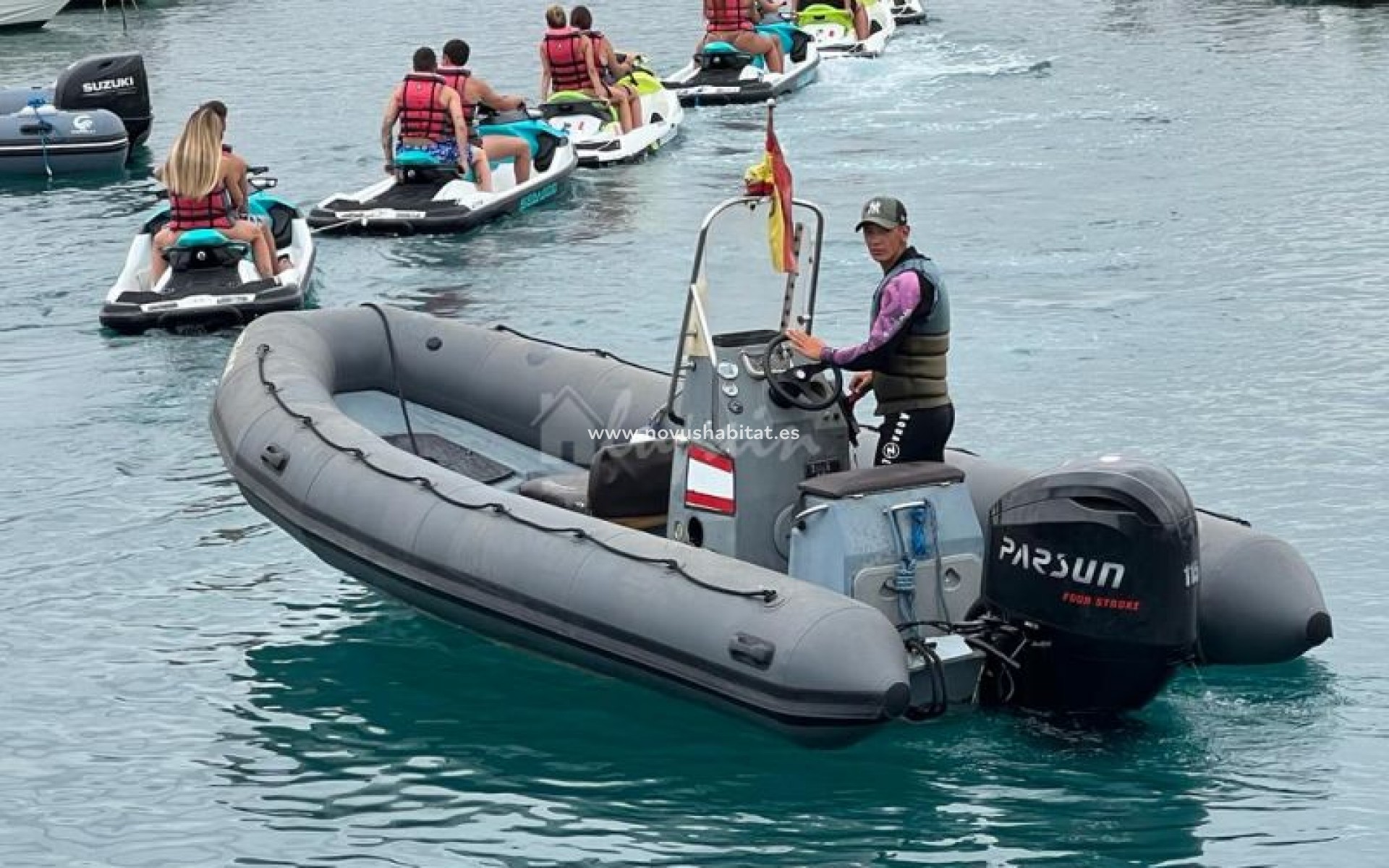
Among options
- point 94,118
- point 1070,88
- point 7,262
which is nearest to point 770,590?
point 7,262

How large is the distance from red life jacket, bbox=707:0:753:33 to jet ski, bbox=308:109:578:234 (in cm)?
535

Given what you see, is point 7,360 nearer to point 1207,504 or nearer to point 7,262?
point 7,262

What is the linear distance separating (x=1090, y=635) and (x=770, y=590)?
1.11 m

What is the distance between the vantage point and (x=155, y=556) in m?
10.5

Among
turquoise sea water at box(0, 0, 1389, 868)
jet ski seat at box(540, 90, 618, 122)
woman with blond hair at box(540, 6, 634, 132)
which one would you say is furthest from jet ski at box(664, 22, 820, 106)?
woman with blond hair at box(540, 6, 634, 132)

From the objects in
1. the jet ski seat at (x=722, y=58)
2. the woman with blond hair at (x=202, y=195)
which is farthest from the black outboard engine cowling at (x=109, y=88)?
the woman with blond hair at (x=202, y=195)

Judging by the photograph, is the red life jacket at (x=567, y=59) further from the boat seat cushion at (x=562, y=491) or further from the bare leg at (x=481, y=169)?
the boat seat cushion at (x=562, y=491)

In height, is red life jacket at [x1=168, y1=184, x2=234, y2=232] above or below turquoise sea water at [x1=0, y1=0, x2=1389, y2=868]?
above

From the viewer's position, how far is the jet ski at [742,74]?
23.0 m

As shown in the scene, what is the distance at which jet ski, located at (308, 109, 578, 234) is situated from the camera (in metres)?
17.0

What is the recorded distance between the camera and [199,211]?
47.2 feet

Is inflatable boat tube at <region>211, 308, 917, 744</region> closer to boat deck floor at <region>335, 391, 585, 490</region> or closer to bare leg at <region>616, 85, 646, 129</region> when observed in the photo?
boat deck floor at <region>335, 391, 585, 490</region>

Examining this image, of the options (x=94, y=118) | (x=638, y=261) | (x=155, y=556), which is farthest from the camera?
(x=94, y=118)

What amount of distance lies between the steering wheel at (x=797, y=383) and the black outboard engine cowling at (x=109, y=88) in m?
14.7
